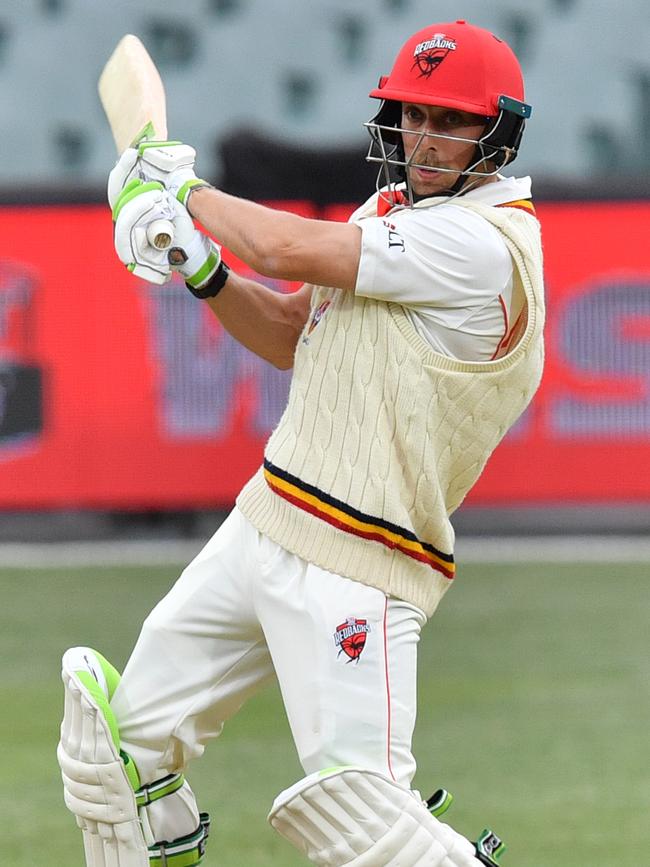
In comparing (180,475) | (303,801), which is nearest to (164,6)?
(180,475)

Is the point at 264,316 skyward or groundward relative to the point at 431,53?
groundward

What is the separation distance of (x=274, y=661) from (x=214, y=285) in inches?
32.3

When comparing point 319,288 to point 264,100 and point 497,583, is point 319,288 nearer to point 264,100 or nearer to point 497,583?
point 497,583

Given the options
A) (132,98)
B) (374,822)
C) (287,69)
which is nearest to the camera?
(374,822)

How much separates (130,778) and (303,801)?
16.5 inches

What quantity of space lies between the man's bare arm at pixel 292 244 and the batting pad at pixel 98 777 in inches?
37.7

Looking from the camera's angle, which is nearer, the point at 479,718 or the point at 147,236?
the point at 147,236

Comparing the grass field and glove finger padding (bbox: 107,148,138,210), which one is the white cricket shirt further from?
the grass field

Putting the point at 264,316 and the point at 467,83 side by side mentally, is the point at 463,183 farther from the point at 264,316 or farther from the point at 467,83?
the point at 264,316

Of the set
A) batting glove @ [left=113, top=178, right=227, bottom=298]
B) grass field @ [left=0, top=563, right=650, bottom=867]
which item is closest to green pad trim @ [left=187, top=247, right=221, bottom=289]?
batting glove @ [left=113, top=178, right=227, bottom=298]

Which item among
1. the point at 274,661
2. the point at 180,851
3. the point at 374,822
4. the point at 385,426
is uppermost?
the point at 385,426

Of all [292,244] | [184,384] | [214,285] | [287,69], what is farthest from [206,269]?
[287,69]

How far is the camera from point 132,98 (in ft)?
12.1

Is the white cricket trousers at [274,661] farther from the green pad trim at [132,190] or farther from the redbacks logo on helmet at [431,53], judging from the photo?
the redbacks logo on helmet at [431,53]
